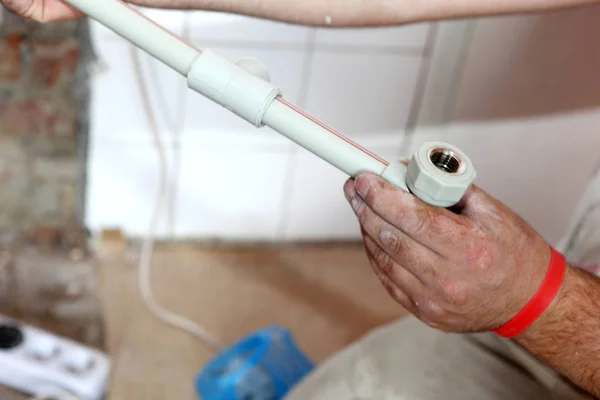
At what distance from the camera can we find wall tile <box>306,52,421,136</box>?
46.2 inches

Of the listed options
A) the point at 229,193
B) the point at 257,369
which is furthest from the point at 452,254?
the point at 229,193

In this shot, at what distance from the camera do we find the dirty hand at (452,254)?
0.53m

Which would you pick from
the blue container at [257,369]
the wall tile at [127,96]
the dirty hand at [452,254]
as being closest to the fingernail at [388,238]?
the dirty hand at [452,254]

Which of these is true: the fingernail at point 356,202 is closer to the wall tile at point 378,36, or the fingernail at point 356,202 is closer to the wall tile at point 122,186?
the wall tile at point 378,36

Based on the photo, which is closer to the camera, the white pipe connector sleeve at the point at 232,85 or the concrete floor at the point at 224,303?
the white pipe connector sleeve at the point at 232,85

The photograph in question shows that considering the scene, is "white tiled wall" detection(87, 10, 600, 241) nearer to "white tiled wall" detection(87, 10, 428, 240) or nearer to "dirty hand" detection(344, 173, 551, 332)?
"white tiled wall" detection(87, 10, 428, 240)

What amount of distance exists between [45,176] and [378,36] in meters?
0.64

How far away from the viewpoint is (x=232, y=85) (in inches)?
21.2

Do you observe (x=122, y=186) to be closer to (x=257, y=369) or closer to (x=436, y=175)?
(x=257, y=369)

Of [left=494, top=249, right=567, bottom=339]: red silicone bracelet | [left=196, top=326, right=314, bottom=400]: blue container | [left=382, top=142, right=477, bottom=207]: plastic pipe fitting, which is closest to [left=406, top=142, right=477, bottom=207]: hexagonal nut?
[left=382, top=142, right=477, bottom=207]: plastic pipe fitting

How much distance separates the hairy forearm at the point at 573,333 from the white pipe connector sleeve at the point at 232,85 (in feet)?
1.02

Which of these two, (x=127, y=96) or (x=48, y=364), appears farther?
(x=127, y=96)

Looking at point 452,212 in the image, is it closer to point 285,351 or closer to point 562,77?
point 285,351

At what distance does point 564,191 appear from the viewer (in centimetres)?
139
